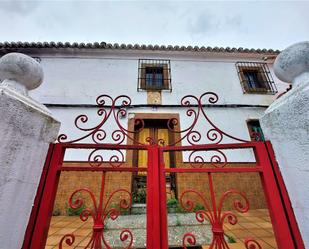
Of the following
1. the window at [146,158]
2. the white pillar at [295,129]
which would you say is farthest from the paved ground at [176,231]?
the white pillar at [295,129]

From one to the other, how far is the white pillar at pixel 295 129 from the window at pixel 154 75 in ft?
14.6

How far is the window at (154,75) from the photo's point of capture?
545 centimetres

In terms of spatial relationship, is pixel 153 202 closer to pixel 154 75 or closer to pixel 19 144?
pixel 19 144

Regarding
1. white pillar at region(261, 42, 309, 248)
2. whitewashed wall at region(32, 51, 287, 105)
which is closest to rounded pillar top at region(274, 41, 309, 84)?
white pillar at region(261, 42, 309, 248)

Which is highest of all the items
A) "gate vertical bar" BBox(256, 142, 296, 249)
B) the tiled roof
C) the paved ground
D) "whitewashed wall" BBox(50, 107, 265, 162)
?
the tiled roof

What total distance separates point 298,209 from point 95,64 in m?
6.26

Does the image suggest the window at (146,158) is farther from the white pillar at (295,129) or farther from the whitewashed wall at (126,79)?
the white pillar at (295,129)

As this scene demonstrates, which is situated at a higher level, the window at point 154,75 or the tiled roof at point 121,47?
the tiled roof at point 121,47

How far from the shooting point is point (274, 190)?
0.99m

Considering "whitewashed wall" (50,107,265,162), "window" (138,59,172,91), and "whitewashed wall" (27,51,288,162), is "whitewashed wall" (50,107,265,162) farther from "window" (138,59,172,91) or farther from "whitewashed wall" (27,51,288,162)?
"window" (138,59,172,91)

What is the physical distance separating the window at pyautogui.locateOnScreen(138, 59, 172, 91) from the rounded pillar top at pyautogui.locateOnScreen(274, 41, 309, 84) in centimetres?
441

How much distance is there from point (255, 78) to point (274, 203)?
6.38 m

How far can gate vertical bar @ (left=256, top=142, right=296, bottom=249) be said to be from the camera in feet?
2.95

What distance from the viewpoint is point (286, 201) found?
3.14 ft
